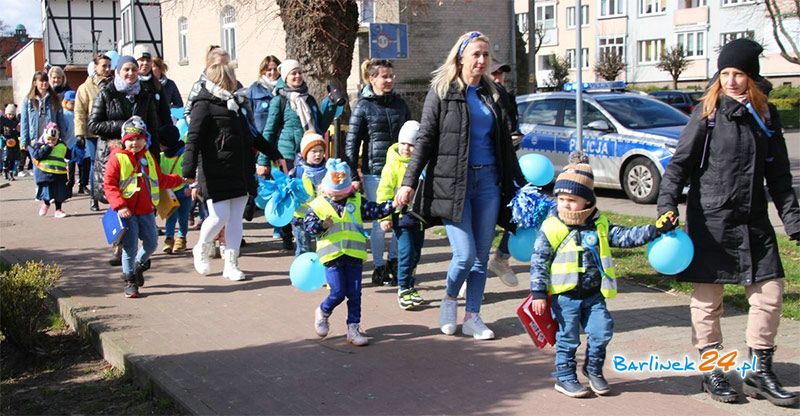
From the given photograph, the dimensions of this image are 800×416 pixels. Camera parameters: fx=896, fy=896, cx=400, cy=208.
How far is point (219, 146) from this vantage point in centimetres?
809

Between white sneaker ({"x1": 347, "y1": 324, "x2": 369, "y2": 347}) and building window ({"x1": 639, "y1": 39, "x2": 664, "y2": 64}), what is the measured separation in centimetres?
5532

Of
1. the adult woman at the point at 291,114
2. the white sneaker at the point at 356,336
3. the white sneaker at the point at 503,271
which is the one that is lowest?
the white sneaker at the point at 356,336

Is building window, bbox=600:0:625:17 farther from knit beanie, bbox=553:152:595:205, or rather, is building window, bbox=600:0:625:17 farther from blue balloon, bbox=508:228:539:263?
knit beanie, bbox=553:152:595:205

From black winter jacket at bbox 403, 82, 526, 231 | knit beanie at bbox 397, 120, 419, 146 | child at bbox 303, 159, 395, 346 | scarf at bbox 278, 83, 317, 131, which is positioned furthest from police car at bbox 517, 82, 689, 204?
child at bbox 303, 159, 395, 346

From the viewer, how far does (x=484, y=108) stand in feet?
20.1

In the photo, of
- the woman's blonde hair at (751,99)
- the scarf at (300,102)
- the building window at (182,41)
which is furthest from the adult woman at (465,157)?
the building window at (182,41)

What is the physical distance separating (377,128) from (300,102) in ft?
4.89

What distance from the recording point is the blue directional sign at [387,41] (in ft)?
42.2

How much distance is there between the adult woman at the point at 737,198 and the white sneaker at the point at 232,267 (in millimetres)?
4508

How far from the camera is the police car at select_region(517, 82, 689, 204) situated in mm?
14023

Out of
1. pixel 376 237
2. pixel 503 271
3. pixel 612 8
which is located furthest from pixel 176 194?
pixel 612 8

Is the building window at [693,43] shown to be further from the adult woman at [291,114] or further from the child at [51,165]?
the adult woman at [291,114]

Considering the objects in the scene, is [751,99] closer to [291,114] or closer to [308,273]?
[308,273]

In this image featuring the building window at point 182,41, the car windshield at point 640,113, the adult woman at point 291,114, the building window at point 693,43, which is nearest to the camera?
the adult woman at point 291,114
